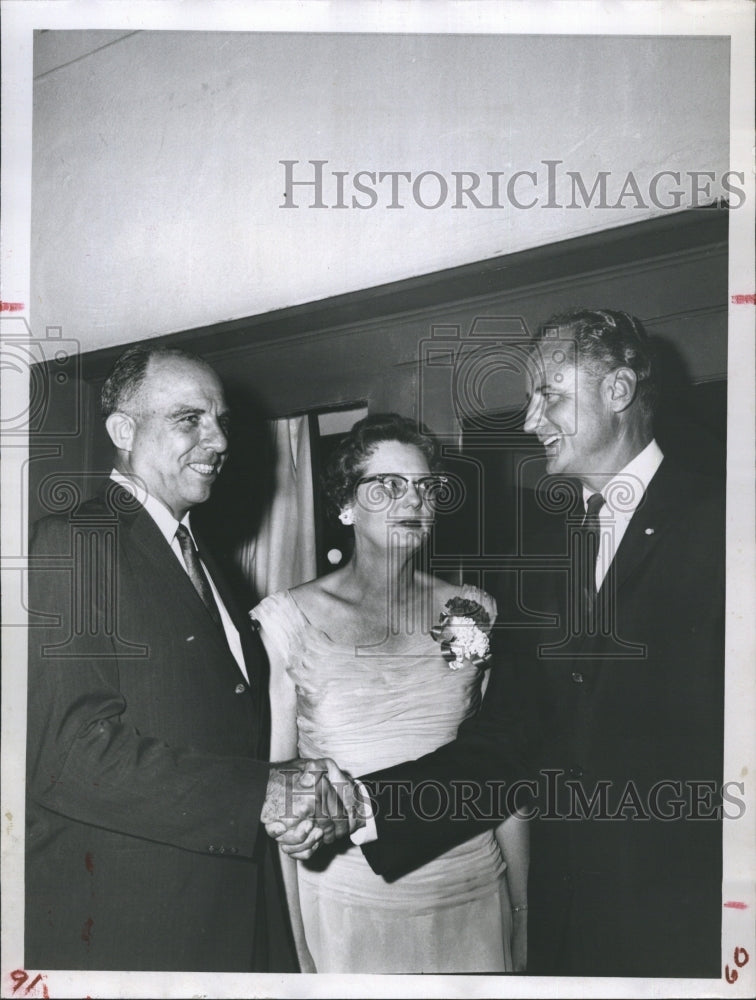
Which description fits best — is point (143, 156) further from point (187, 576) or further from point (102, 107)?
point (187, 576)

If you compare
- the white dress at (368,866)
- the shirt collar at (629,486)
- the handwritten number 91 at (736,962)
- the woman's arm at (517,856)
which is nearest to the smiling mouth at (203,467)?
the white dress at (368,866)

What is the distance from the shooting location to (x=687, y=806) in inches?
94.9

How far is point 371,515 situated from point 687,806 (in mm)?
1032

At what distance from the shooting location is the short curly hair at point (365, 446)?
2.40 metres

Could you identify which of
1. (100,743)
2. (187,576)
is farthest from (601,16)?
(100,743)

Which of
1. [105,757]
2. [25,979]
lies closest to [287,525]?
[105,757]

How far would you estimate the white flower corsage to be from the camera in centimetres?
238

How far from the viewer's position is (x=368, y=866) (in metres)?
2.35

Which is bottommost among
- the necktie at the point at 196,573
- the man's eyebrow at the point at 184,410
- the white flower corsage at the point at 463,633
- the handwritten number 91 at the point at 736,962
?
the handwritten number 91 at the point at 736,962

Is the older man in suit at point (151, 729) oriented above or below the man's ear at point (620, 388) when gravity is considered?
below

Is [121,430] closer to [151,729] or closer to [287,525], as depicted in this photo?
[287,525]

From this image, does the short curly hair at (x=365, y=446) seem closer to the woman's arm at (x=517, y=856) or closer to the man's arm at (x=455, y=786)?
the man's arm at (x=455, y=786)

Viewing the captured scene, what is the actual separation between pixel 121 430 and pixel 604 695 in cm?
132

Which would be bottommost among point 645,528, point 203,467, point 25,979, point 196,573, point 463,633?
point 25,979
